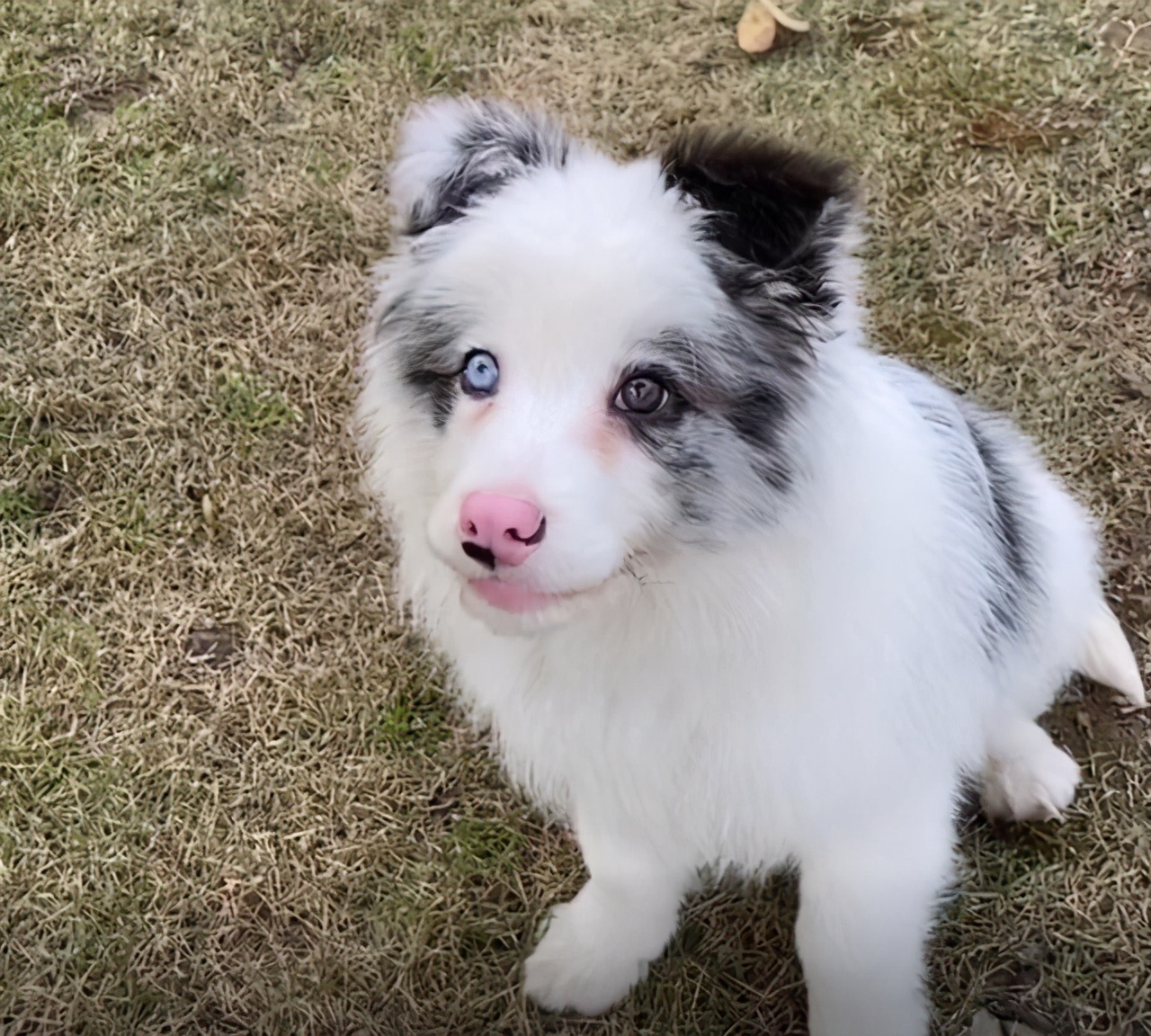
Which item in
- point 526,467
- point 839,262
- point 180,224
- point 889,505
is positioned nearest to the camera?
point 526,467

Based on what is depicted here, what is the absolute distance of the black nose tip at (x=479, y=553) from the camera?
128 centimetres

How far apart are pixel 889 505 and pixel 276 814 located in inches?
71.8

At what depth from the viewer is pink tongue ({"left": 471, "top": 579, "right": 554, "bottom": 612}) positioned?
137 centimetres

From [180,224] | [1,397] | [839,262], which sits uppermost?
[839,262]

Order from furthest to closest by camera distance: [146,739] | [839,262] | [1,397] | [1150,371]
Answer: [1,397], [1150,371], [146,739], [839,262]

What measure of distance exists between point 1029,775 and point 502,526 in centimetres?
170

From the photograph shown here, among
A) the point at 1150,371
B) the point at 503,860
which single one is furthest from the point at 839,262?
the point at 1150,371

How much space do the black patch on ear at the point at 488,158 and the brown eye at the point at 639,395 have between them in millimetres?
379

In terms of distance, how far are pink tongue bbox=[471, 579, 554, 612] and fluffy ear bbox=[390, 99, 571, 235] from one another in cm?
56

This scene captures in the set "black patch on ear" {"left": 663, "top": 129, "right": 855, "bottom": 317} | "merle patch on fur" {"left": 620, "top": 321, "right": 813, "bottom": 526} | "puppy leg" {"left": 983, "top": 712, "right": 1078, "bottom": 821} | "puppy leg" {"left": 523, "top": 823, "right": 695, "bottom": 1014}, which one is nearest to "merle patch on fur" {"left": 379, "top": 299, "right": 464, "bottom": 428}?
"merle patch on fur" {"left": 620, "top": 321, "right": 813, "bottom": 526}

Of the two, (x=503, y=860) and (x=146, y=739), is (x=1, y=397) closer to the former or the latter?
(x=146, y=739)

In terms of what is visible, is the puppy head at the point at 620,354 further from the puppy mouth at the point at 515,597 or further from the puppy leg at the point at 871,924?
the puppy leg at the point at 871,924

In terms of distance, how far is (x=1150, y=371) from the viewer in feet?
9.67

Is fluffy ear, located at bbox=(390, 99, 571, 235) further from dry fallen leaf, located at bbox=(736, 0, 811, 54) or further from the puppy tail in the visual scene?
dry fallen leaf, located at bbox=(736, 0, 811, 54)
